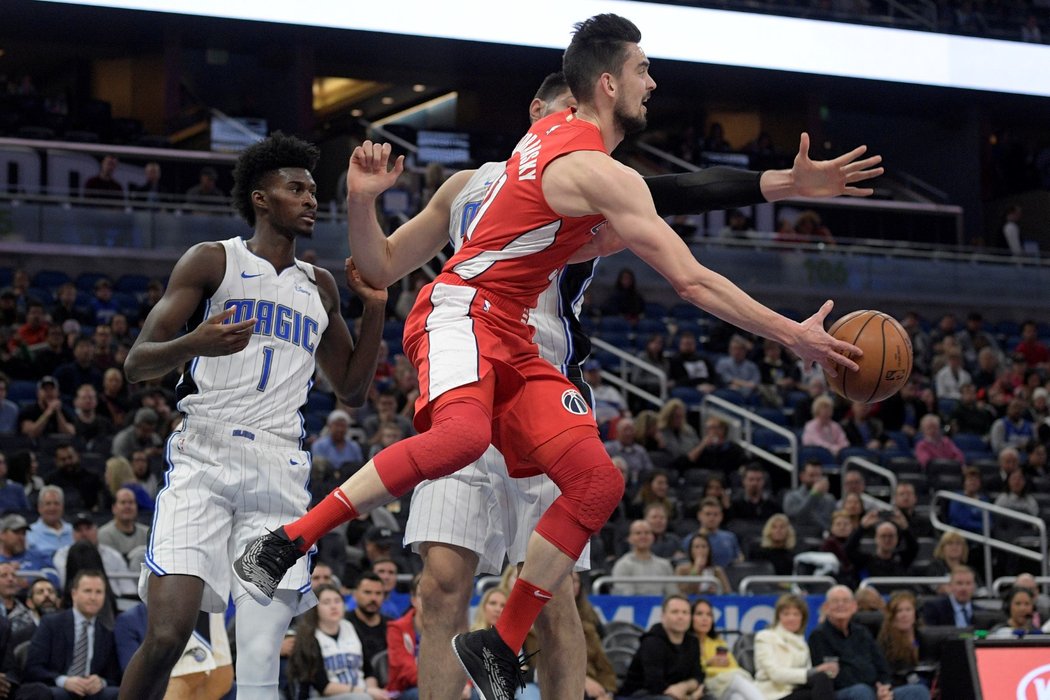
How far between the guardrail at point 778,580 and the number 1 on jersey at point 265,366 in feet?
22.1

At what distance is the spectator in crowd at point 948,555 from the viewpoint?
12.8 m

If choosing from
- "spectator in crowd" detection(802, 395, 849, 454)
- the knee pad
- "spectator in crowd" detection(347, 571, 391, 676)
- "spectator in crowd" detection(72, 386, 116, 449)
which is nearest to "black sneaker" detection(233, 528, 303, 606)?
the knee pad

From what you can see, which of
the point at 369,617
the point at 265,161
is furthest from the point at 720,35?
the point at 265,161

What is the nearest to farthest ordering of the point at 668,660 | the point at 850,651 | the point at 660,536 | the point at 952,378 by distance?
the point at 668,660, the point at 850,651, the point at 660,536, the point at 952,378

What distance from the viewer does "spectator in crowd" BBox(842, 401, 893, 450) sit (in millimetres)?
16234

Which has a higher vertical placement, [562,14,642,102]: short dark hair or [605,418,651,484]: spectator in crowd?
[562,14,642,102]: short dark hair

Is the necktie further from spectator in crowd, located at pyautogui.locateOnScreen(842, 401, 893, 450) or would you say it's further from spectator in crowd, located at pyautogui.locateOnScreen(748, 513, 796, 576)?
spectator in crowd, located at pyautogui.locateOnScreen(842, 401, 893, 450)

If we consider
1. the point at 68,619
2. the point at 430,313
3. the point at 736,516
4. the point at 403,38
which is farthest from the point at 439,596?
the point at 403,38

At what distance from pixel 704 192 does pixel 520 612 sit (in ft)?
5.77

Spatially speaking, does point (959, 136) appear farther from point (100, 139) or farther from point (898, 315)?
point (100, 139)

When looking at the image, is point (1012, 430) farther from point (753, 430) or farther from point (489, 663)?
point (489, 663)

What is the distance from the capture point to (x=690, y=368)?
56.0 feet

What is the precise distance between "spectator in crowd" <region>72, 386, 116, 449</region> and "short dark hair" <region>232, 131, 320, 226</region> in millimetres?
7496

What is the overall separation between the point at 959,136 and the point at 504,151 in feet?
33.5
